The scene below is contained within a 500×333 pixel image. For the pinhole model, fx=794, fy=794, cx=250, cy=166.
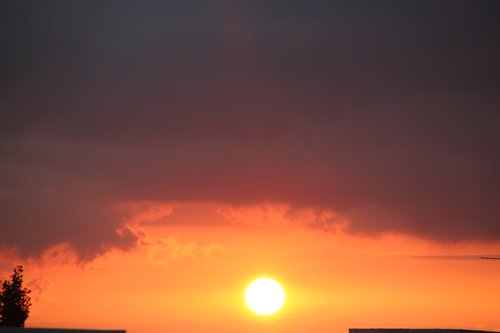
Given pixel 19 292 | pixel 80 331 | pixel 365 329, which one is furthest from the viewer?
pixel 19 292

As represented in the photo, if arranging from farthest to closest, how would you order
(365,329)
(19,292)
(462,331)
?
1. (19,292)
2. (365,329)
3. (462,331)

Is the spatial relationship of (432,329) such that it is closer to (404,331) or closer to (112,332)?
(404,331)

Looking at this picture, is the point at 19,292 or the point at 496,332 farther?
the point at 19,292

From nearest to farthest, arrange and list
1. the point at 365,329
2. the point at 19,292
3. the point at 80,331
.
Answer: the point at 80,331, the point at 365,329, the point at 19,292

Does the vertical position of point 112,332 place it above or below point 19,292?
below

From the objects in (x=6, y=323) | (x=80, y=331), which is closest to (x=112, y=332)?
(x=80, y=331)

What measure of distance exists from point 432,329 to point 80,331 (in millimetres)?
75664

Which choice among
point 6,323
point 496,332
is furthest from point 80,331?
point 496,332

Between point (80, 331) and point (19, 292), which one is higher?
point (19, 292)

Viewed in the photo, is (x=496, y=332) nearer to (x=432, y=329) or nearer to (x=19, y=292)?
(x=432, y=329)

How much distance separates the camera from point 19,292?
175375 millimetres

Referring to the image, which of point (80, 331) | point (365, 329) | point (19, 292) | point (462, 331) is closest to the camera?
point (80, 331)

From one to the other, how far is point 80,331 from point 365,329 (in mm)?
71695

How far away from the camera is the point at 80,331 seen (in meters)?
112
